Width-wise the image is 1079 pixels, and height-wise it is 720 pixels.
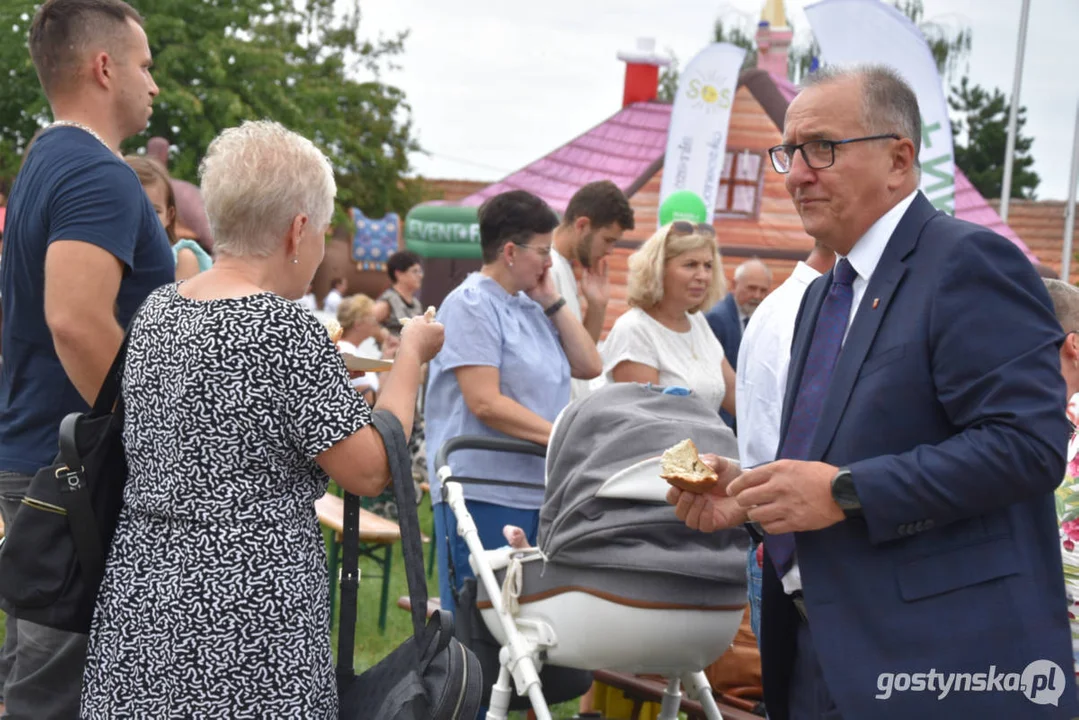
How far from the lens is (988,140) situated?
138ft

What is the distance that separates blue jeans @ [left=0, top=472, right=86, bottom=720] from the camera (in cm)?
292

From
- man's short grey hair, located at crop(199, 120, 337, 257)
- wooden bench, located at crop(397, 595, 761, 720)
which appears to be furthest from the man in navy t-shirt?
wooden bench, located at crop(397, 595, 761, 720)

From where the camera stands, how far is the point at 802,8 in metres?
11.2

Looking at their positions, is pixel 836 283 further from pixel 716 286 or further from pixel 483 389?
pixel 716 286

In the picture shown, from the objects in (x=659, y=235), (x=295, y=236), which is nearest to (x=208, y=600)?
(x=295, y=236)

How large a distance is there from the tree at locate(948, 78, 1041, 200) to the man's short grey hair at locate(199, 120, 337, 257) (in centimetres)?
4129

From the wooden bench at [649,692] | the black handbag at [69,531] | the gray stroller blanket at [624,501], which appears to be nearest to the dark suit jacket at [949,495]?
the gray stroller blanket at [624,501]

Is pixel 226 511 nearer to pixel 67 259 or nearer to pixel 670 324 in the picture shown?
pixel 67 259

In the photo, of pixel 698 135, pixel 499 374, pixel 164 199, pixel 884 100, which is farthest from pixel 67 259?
pixel 698 135

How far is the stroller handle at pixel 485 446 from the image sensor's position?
4066 millimetres

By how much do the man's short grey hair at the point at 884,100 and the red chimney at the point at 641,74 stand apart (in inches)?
672

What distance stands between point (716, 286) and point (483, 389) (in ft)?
6.23

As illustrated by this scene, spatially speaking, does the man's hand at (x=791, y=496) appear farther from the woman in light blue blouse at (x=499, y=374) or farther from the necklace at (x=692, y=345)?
the necklace at (x=692, y=345)

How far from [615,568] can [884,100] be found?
153cm
